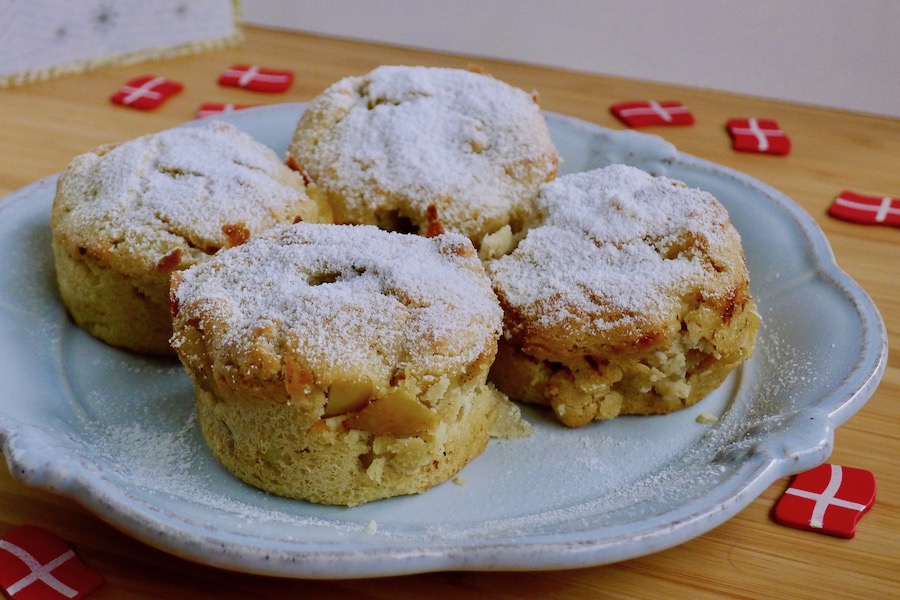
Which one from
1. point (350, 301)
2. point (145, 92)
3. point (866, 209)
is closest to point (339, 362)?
point (350, 301)

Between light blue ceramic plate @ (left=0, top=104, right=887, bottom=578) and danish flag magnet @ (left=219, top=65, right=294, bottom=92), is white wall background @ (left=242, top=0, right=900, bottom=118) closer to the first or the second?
danish flag magnet @ (left=219, top=65, right=294, bottom=92)

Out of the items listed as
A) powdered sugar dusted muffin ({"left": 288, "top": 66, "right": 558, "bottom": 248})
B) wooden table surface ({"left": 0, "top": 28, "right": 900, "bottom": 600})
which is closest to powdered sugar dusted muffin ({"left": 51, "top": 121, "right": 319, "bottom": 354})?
powdered sugar dusted muffin ({"left": 288, "top": 66, "right": 558, "bottom": 248})

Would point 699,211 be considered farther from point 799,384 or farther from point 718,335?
point 799,384

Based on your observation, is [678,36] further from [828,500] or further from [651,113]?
[828,500]

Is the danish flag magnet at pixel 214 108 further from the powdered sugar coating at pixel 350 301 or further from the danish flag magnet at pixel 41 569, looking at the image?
the danish flag magnet at pixel 41 569

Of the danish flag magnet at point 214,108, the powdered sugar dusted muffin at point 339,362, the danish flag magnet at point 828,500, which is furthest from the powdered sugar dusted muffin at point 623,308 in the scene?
the danish flag magnet at point 214,108
